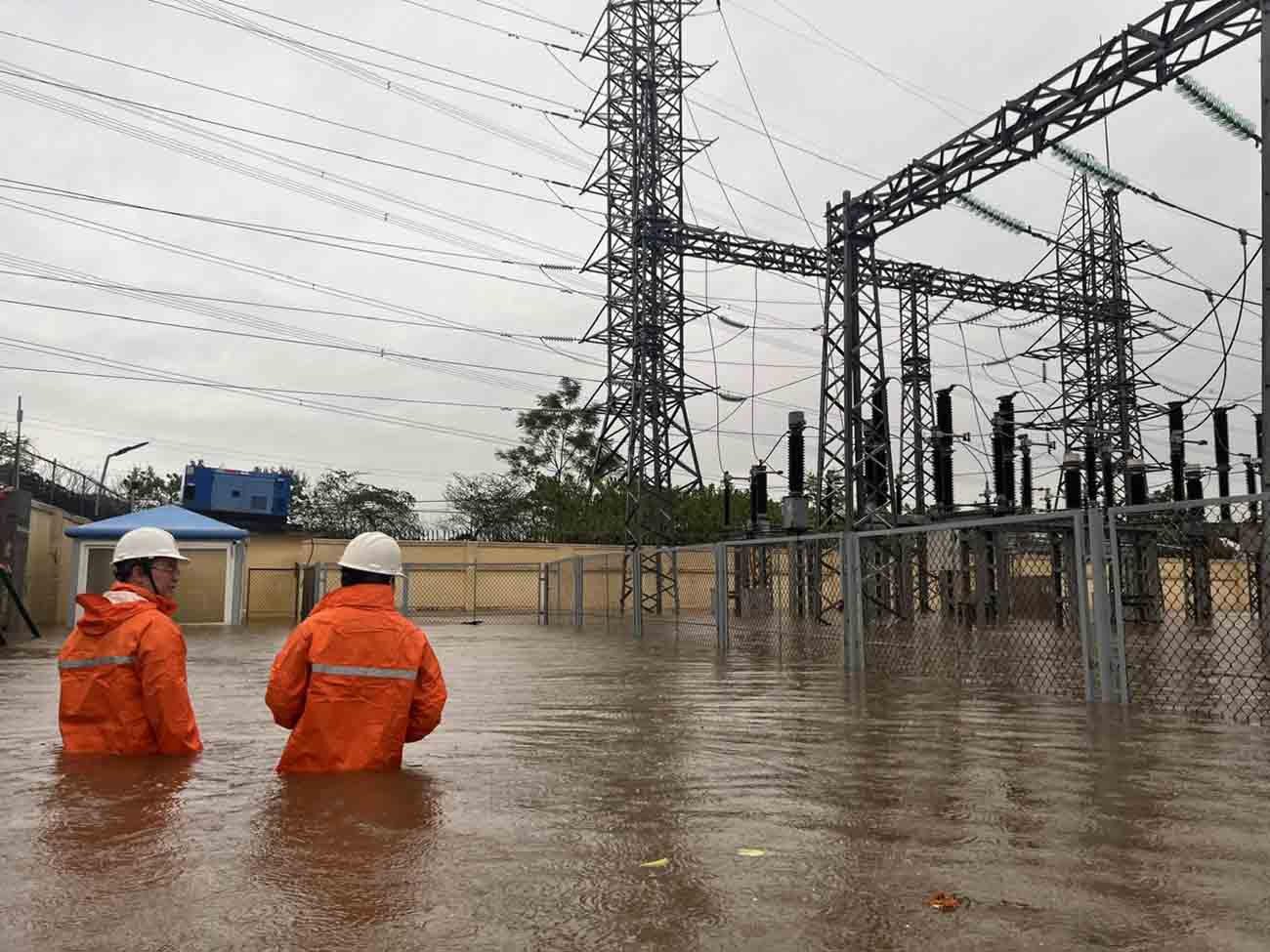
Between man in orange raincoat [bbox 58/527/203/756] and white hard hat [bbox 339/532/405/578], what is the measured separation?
989 mm

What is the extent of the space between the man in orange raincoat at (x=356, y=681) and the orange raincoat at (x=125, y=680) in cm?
72

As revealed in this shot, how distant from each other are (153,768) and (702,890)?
3266 mm

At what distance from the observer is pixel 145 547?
555 centimetres

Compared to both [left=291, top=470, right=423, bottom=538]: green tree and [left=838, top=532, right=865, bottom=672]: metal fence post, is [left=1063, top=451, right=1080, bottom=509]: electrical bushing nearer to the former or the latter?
[left=838, top=532, right=865, bottom=672]: metal fence post

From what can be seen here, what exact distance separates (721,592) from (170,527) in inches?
633

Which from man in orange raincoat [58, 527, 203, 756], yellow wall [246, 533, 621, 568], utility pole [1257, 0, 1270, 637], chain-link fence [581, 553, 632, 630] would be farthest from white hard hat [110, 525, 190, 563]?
yellow wall [246, 533, 621, 568]

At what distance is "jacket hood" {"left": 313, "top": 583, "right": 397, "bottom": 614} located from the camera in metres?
4.91

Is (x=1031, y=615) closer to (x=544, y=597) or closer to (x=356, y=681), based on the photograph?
(x=356, y=681)

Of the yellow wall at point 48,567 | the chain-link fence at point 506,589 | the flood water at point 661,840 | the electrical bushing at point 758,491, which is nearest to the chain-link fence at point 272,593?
the yellow wall at point 48,567

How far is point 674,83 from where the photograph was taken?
28.5 metres

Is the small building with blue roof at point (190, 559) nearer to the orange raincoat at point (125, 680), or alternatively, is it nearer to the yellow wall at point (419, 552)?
the yellow wall at point (419, 552)

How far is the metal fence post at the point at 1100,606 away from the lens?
825cm

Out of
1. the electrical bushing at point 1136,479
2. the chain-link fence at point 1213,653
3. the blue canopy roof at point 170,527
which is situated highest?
the electrical bushing at point 1136,479

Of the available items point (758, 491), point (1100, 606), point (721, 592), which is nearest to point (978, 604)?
point (721, 592)
